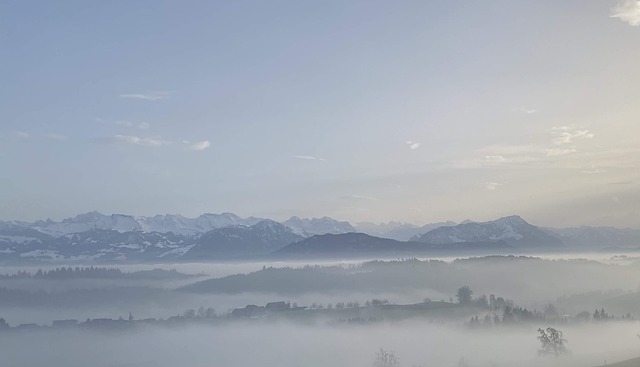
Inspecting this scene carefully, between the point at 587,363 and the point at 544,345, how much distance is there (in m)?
14.6

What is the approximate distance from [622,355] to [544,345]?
2356 cm

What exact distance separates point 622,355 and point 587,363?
639 inches

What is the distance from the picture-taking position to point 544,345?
193000mm

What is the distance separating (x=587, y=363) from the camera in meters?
182

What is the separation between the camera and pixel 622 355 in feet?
620
